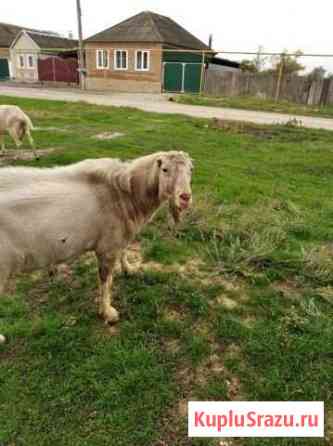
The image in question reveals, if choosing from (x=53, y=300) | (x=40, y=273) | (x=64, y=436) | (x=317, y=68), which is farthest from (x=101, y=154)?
(x=317, y=68)

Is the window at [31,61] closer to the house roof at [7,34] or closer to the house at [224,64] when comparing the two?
the house roof at [7,34]

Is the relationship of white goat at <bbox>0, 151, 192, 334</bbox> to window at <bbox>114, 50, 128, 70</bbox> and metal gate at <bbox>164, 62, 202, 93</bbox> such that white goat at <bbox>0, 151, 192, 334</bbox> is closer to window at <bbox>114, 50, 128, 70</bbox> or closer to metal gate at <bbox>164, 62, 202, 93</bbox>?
metal gate at <bbox>164, 62, 202, 93</bbox>

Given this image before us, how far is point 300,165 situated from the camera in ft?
25.5

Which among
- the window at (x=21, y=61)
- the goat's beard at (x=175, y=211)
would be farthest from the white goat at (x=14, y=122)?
the window at (x=21, y=61)

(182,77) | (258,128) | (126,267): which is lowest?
(126,267)

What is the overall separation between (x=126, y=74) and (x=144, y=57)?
2.42 m

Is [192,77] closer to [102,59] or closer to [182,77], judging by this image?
[182,77]

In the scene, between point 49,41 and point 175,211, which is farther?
point 49,41

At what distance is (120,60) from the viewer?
1208 inches

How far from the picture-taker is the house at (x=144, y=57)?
27.3m

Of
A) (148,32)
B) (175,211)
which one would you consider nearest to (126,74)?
(148,32)

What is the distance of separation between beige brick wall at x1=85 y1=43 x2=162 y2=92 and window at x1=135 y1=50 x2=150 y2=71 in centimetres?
33

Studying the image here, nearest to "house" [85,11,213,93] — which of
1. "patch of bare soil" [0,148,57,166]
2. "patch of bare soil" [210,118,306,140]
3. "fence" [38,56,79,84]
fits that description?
"fence" [38,56,79,84]

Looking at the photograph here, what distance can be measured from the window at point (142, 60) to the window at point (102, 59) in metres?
3.55
